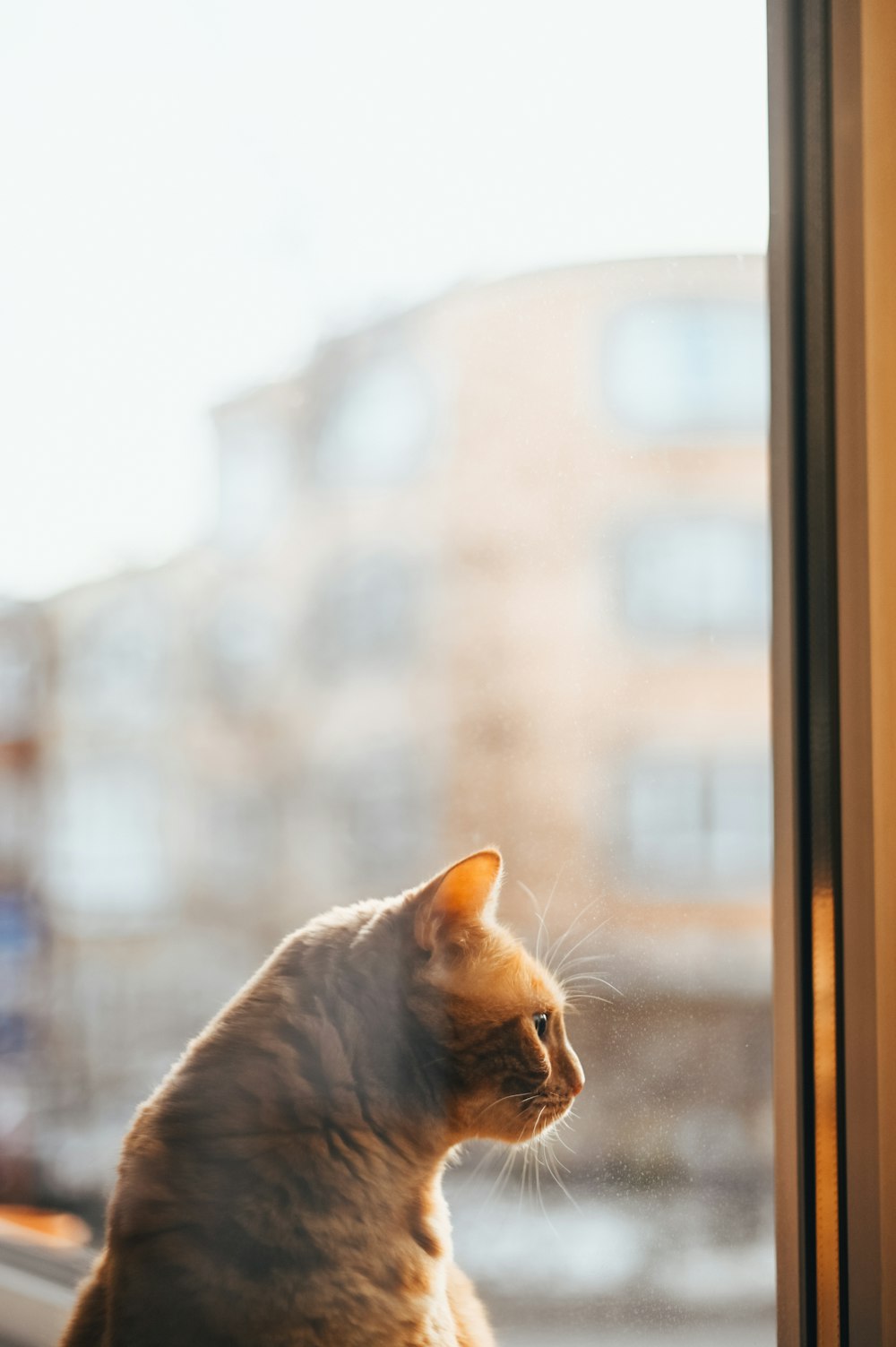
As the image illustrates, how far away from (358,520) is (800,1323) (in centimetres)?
75

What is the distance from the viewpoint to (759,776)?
2.97ft

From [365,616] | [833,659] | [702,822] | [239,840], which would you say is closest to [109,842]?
[239,840]

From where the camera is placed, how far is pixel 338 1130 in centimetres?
69

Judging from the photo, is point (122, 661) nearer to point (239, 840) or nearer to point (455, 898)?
point (239, 840)

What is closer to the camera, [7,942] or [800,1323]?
[7,942]

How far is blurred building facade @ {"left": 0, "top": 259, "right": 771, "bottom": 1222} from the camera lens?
725 millimetres

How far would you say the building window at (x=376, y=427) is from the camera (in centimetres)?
79

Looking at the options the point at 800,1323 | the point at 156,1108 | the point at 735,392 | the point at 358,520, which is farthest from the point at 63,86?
the point at 800,1323

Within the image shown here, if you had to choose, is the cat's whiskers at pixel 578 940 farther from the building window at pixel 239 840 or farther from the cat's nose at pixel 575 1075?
the building window at pixel 239 840

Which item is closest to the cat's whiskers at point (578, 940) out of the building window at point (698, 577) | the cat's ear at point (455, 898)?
the cat's ear at point (455, 898)

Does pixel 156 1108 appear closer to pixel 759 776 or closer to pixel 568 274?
pixel 759 776

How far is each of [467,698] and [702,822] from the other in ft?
0.79

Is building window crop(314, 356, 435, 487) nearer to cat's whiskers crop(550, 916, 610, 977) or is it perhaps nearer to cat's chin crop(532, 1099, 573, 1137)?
cat's whiskers crop(550, 916, 610, 977)

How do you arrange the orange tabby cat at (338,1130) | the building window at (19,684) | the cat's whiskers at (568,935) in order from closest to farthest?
the orange tabby cat at (338,1130), the building window at (19,684), the cat's whiskers at (568,935)
